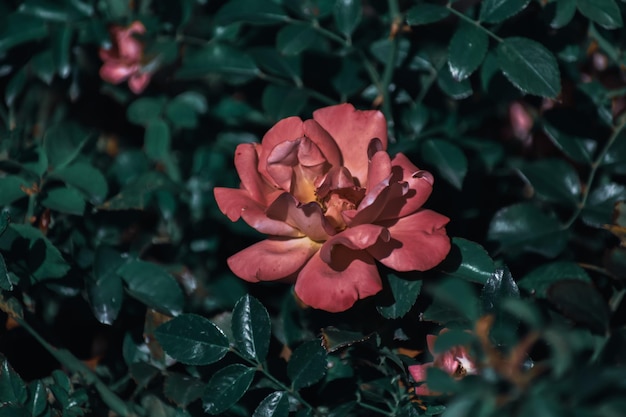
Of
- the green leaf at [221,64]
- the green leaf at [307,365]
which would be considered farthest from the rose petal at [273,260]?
the green leaf at [221,64]

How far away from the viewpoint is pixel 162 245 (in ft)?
5.06

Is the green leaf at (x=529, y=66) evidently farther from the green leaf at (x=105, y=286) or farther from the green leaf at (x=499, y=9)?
the green leaf at (x=105, y=286)

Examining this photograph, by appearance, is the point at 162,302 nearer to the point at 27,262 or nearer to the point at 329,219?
the point at 27,262

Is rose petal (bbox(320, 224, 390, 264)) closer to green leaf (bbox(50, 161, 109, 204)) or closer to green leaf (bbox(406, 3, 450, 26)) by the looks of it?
green leaf (bbox(406, 3, 450, 26))

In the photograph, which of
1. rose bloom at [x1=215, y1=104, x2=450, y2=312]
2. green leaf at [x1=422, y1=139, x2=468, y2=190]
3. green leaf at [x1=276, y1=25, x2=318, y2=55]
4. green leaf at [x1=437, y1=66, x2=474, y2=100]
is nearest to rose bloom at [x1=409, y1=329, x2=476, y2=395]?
rose bloom at [x1=215, y1=104, x2=450, y2=312]

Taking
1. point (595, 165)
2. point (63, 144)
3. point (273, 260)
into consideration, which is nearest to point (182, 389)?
point (273, 260)

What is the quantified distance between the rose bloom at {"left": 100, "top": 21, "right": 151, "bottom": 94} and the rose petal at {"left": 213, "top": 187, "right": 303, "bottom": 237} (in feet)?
2.22

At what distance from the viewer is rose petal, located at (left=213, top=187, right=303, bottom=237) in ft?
3.33

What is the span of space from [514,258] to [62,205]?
2.54 feet

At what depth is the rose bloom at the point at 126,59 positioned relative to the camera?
65.4 inches

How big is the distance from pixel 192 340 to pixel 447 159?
1.84ft

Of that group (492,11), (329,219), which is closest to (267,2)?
(492,11)

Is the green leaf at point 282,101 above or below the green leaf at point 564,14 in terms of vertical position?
below

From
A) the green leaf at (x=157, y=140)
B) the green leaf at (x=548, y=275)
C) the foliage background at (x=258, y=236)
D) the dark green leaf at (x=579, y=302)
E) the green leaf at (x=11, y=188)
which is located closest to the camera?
the dark green leaf at (x=579, y=302)
